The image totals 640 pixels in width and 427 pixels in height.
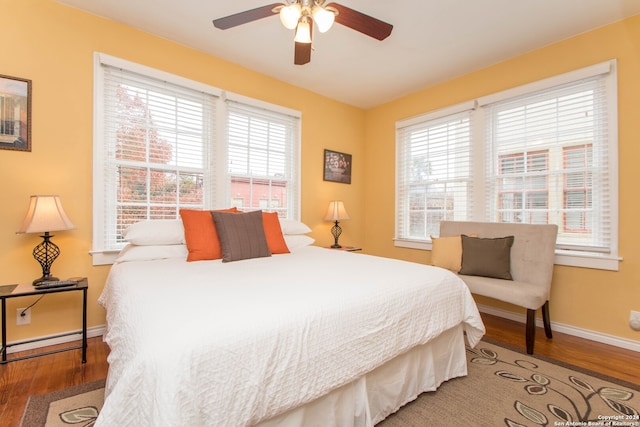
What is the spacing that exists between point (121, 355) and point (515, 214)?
11.3 ft

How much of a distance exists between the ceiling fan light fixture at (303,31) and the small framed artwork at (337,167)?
224cm

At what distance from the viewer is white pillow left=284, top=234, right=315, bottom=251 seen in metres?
2.94

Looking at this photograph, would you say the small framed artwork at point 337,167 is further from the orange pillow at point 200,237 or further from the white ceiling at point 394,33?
the orange pillow at point 200,237

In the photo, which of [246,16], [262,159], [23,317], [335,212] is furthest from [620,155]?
[23,317]

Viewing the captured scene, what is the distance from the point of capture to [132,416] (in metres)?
0.83

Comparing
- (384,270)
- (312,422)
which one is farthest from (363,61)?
(312,422)

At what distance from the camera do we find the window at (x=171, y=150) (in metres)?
2.51

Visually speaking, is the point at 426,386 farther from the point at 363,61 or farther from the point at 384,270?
the point at 363,61

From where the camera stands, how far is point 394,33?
264cm

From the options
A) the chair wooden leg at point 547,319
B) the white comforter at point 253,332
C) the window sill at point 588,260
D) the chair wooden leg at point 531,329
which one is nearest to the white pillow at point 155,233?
the white comforter at point 253,332

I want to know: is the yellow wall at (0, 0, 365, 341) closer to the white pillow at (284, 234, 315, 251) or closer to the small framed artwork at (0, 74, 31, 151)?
the small framed artwork at (0, 74, 31, 151)

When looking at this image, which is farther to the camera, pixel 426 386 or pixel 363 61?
pixel 363 61

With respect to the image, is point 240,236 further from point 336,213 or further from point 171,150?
point 336,213

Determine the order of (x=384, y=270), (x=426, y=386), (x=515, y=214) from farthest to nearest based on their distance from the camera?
(x=515, y=214) → (x=384, y=270) → (x=426, y=386)
